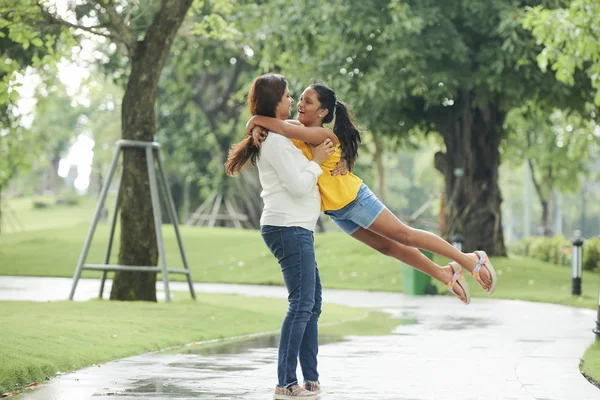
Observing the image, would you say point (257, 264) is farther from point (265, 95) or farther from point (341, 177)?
point (265, 95)

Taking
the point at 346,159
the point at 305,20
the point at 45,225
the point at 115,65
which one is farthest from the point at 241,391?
the point at 45,225

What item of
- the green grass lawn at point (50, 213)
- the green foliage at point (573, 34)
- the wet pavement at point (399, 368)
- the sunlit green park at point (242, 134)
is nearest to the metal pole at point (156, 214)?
the sunlit green park at point (242, 134)

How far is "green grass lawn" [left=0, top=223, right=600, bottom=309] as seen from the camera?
84.7ft

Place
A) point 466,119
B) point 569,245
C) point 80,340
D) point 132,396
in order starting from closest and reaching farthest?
point 132,396, point 80,340, point 466,119, point 569,245

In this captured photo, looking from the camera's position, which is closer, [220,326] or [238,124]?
[220,326]

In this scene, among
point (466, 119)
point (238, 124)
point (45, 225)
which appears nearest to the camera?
point (466, 119)

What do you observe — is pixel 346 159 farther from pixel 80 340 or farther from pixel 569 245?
pixel 569 245

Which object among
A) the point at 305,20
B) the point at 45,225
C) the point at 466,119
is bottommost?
the point at 45,225

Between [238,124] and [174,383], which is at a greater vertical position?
[238,124]

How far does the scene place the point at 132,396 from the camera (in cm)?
773

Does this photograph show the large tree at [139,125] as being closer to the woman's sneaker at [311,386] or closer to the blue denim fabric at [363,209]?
the woman's sneaker at [311,386]

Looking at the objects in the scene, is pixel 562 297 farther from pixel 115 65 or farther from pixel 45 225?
pixel 45 225

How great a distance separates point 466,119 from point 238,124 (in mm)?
19774

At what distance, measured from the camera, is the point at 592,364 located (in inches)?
388
